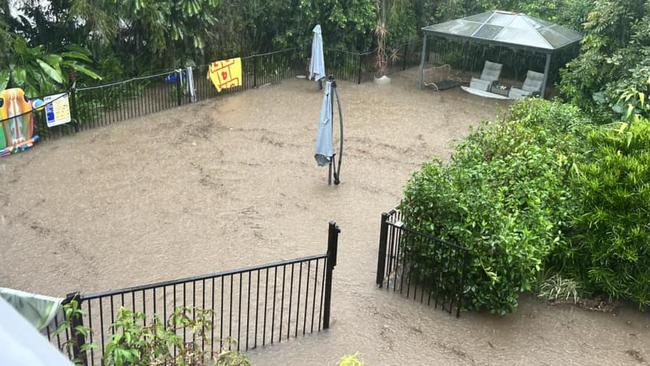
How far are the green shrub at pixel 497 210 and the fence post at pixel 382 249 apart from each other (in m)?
0.30

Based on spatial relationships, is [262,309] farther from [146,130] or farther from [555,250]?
[146,130]

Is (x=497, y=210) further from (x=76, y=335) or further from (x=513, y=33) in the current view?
(x=513, y=33)

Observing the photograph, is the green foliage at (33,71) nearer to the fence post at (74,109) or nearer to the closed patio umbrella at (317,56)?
the fence post at (74,109)

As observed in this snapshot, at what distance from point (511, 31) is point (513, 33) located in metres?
0.13

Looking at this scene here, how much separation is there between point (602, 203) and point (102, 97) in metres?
10.2

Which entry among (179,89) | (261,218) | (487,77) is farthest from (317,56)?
(261,218)

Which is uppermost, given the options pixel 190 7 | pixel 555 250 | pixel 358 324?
pixel 190 7

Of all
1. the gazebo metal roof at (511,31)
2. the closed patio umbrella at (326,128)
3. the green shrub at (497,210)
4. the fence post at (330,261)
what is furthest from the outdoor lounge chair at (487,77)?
the fence post at (330,261)

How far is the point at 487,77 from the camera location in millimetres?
18172

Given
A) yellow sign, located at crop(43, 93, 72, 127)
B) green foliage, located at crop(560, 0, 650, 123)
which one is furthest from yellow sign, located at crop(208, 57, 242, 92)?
green foliage, located at crop(560, 0, 650, 123)

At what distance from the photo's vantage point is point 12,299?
15.6 feet

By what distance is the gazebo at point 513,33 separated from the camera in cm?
1588

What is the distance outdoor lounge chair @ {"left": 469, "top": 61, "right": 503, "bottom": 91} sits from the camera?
57.6 ft

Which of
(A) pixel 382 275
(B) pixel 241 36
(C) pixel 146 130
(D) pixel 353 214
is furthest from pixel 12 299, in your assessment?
(B) pixel 241 36
